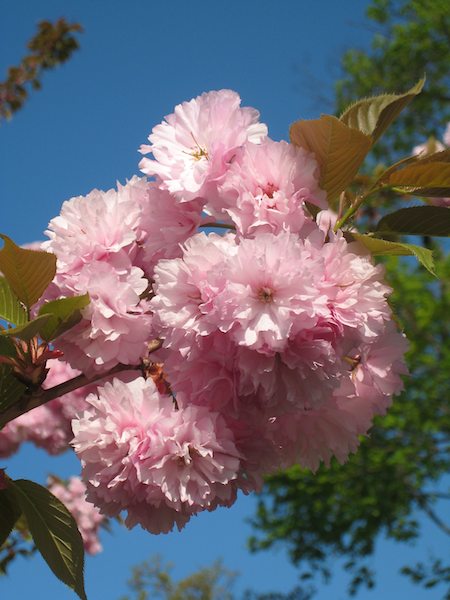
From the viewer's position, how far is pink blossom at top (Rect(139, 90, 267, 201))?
1084 millimetres

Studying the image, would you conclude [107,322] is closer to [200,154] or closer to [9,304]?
[9,304]

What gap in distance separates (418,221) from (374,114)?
17 cm

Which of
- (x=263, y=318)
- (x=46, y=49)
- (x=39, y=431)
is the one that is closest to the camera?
(x=263, y=318)

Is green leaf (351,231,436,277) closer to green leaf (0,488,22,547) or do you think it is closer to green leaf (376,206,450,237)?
green leaf (376,206,450,237)

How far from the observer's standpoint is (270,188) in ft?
3.49

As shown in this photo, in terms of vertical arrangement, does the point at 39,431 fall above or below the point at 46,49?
below

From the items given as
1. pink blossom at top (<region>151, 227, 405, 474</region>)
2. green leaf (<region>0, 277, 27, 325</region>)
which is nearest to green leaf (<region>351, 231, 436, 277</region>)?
pink blossom at top (<region>151, 227, 405, 474</region>)

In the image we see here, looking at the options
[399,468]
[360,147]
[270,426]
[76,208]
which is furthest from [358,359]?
[399,468]

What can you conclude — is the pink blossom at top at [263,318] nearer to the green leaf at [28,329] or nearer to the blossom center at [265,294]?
the blossom center at [265,294]

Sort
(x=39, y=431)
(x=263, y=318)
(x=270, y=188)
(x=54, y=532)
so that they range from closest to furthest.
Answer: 1. (x=263, y=318)
2. (x=270, y=188)
3. (x=54, y=532)
4. (x=39, y=431)

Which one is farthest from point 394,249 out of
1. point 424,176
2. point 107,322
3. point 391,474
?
point 391,474

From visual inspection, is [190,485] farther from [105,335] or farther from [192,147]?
[192,147]

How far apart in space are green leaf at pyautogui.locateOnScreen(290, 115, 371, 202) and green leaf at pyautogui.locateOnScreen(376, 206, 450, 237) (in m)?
0.14

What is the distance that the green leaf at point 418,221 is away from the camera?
118cm
